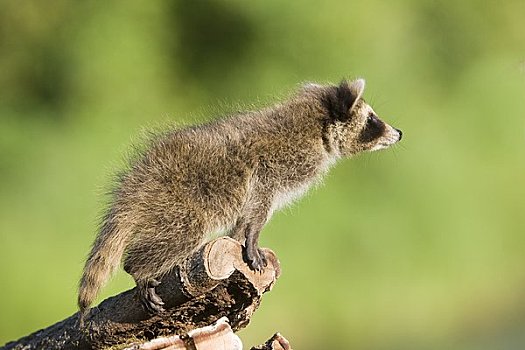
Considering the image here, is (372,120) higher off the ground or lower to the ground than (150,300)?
higher

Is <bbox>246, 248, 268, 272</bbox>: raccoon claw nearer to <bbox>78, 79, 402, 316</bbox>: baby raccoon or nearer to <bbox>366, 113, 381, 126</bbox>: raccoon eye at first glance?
<bbox>78, 79, 402, 316</bbox>: baby raccoon

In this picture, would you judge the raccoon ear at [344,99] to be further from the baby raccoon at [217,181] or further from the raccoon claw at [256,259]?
the raccoon claw at [256,259]

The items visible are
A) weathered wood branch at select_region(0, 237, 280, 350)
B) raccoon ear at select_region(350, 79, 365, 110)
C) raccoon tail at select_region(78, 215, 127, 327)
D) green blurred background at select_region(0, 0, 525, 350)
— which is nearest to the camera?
weathered wood branch at select_region(0, 237, 280, 350)

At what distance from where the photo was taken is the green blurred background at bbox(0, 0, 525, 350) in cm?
309

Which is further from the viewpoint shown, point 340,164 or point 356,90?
point 340,164

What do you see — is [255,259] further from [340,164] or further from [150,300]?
[340,164]

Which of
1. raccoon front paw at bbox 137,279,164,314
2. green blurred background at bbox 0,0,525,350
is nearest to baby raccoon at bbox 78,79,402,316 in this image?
raccoon front paw at bbox 137,279,164,314

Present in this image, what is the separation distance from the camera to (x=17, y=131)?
3.18m

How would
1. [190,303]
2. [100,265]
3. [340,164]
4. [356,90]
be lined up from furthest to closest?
1. [340,164]
2. [356,90]
3. [100,265]
4. [190,303]

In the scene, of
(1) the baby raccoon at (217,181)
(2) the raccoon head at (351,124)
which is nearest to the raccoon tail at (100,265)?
(1) the baby raccoon at (217,181)

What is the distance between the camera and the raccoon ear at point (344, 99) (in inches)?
71.9

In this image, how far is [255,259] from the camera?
1537 mm

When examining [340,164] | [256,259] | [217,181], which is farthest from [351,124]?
[340,164]

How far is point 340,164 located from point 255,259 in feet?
5.55
